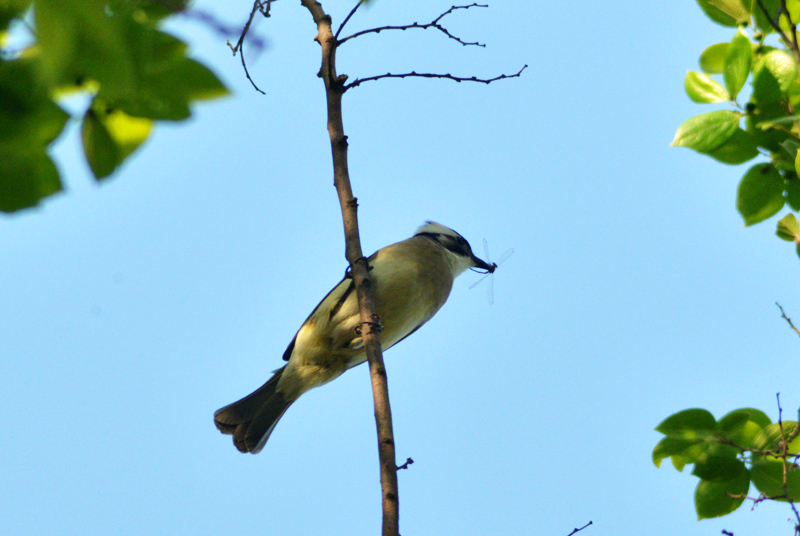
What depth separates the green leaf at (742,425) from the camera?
2.41 m

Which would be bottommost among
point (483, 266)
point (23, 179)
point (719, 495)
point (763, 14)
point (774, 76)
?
point (719, 495)

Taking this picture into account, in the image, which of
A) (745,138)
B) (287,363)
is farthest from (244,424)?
(745,138)

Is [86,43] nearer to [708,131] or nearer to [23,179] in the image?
[23,179]

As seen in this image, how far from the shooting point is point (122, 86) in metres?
0.83

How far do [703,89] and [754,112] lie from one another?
21 cm

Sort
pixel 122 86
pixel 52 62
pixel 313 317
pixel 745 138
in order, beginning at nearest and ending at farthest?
pixel 52 62 → pixel 122 86 → pixel 745 138 → pixel 313 317

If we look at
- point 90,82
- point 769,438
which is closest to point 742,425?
point 769,438

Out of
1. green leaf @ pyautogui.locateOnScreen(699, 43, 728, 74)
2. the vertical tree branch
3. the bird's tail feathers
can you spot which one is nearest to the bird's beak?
the bird's tail feathers

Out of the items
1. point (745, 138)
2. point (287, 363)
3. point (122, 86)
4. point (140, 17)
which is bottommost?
point (122, 86)

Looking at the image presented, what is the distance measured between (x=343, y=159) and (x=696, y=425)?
75.2 inches

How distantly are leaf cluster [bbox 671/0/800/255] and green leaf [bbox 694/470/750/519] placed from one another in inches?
36.4

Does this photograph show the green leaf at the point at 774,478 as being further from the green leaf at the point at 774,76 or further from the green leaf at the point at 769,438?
the green leaf at the point at 774,76

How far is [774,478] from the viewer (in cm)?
238

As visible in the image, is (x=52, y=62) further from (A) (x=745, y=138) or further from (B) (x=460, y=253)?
(B) (x=460, y=253)
